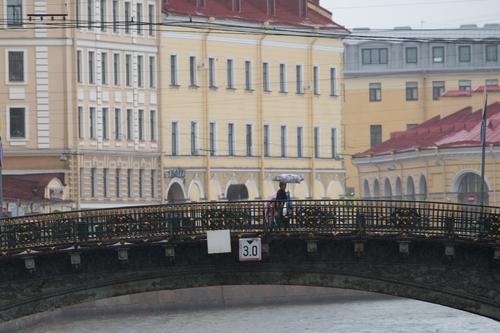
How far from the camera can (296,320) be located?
328ft

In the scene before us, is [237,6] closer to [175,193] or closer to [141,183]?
[175,193]

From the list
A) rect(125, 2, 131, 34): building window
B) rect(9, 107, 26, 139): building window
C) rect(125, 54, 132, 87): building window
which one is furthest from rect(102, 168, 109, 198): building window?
rect(125, 2, 131, 34): building window

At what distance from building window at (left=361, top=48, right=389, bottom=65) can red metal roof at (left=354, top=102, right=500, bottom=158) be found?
84.6 feet

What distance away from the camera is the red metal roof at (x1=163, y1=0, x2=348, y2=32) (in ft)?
417

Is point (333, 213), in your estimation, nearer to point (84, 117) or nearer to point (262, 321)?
point (262, 321)

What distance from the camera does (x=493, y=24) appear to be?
7298 inches

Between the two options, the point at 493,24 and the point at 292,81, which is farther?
the point at 493,24

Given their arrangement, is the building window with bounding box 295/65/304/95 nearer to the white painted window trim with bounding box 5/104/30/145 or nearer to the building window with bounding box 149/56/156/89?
the building window with bounding box 149/56/156/89

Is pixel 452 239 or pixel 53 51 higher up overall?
pixel 53 51

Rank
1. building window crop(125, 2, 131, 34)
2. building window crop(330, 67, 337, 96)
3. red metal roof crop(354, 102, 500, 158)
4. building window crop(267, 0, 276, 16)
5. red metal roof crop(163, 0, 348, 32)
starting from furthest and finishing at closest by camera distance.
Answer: building window crop(330, 67, 337, 96) < building window crop(267, 0, 276, 16) < red metal roof crop(354, 102, 500, 158) < red metal roof crop(163, 0, 348, 32) < building window crop(125, 2, 131, 34)

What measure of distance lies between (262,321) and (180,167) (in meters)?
28.7

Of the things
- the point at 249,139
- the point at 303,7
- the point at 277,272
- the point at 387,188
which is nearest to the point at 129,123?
the point at 249,139

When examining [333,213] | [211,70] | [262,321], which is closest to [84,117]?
[211,70]

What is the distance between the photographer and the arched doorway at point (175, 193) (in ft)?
415
